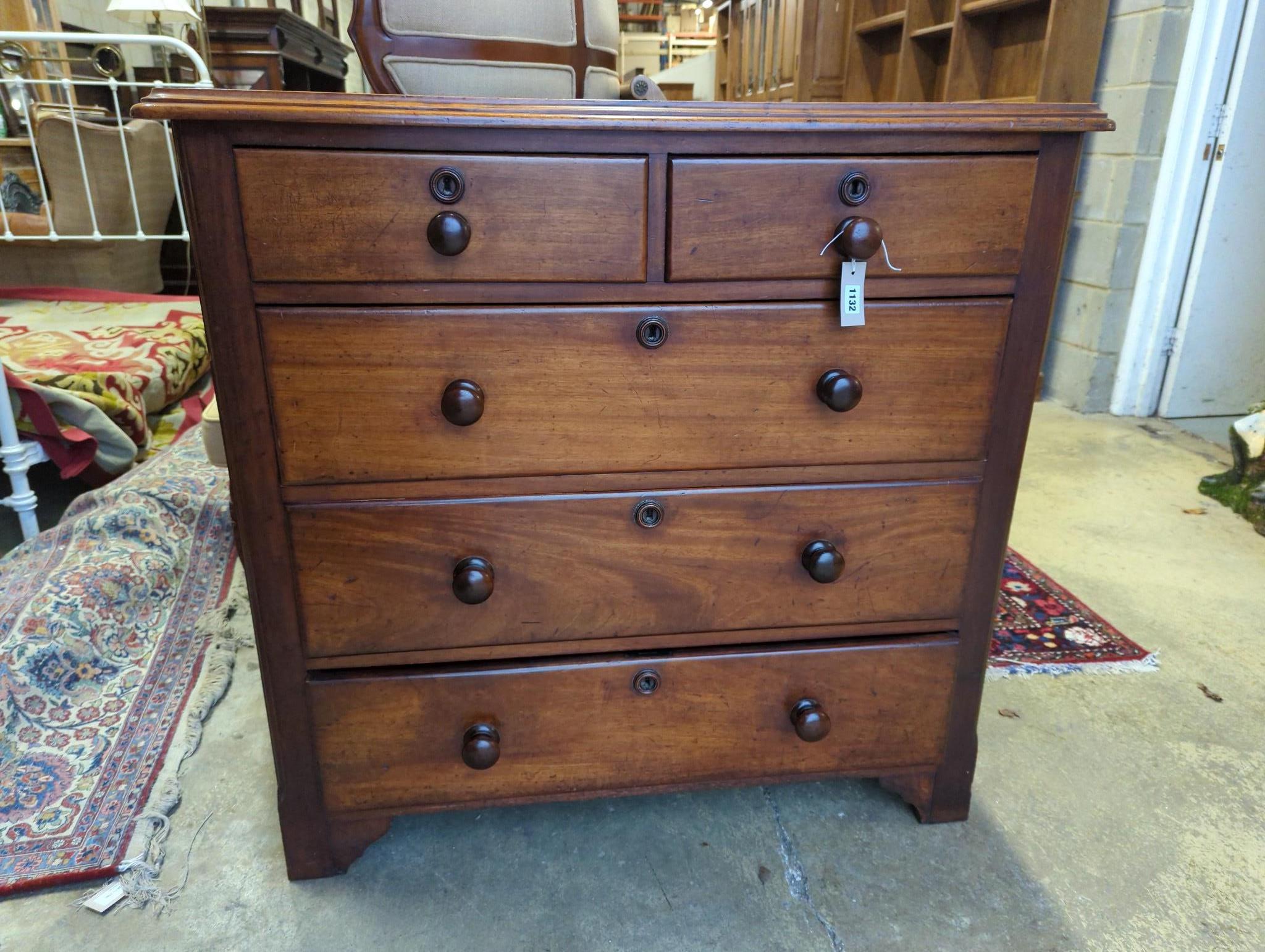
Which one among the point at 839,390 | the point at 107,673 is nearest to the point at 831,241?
the point at 839,390

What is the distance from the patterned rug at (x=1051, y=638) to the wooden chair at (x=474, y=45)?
1142 mm

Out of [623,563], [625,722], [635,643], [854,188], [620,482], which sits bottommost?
[625,722]

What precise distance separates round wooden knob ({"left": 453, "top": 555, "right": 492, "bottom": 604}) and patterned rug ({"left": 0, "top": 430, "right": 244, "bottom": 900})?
0.59m

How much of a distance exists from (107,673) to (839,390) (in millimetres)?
1323

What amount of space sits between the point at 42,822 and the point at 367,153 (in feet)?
3.39

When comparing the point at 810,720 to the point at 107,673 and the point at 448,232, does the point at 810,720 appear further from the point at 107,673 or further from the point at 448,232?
the point at 107,673

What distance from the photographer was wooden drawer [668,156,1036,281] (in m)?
0.89

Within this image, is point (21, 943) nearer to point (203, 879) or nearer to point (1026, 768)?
point (203, 879)

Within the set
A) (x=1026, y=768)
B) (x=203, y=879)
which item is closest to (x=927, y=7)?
(x=1026, y=768)

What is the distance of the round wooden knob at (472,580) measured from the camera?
98cm

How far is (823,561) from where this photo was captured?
1029 millimetres

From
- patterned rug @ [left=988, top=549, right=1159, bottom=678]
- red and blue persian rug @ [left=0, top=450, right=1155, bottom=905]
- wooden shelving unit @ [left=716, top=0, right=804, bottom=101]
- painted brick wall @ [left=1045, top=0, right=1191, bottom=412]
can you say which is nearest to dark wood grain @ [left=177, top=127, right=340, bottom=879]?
red and blue persian rug @ [left=0, top=450, right=1155, bottom=905]

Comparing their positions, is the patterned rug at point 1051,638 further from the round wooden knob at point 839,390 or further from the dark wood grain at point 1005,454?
the round wooden knob at point 839,390

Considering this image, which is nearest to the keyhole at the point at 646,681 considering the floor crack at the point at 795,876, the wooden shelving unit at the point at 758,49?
the floor crack at the point at 795,876
